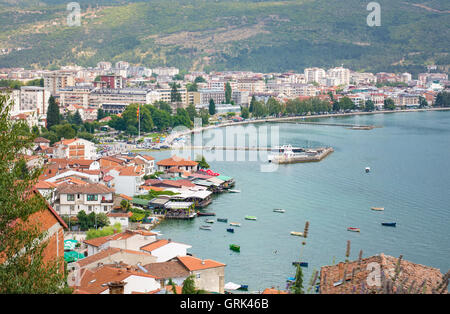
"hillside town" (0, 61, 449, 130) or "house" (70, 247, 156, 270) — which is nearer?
"house" (70, 247, 156, 270)

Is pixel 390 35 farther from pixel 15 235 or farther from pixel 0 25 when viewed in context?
pixel 15 235

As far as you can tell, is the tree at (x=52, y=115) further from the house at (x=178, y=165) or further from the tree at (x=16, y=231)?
the tree at (x=16, y=231)

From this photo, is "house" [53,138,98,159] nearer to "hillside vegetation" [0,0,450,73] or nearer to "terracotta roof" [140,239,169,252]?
"terracotta roof" [140,239,169,252]

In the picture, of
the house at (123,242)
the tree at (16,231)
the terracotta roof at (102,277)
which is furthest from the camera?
the house at (123,242)

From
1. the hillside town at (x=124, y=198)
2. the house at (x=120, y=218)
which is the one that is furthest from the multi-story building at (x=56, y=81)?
the house at (x=120, y=218)

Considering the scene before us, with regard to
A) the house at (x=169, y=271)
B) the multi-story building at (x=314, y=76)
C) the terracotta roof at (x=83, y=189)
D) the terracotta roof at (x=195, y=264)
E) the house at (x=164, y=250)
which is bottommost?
the house at (x=164, y=250)

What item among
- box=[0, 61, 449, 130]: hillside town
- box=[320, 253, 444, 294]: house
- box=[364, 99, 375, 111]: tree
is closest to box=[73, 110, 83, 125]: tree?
box=[0, 61, 449, 130]: hillside town

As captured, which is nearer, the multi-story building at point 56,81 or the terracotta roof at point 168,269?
the terracotta roof at point 168,269
